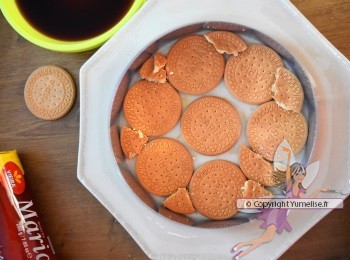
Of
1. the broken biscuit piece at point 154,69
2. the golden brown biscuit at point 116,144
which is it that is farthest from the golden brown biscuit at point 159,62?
the golden brown biscuit at point 116,144

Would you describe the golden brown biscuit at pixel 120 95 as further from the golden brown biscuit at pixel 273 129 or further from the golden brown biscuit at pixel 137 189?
the golden brown biscuit at pixel 273 129

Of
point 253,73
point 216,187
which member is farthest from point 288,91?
point 216,187

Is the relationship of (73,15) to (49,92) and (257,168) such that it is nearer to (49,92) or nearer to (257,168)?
(49,92)

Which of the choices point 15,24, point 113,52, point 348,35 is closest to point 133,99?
point 113,52

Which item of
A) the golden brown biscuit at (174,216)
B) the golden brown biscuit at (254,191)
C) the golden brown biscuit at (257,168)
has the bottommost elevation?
the golden brown biscuit at (174,216)

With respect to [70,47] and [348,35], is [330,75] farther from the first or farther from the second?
[70,47]

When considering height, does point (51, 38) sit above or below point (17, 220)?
above

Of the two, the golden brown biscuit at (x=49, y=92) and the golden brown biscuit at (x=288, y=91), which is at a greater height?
the golden brown biscuit at (x=288, y=91)
